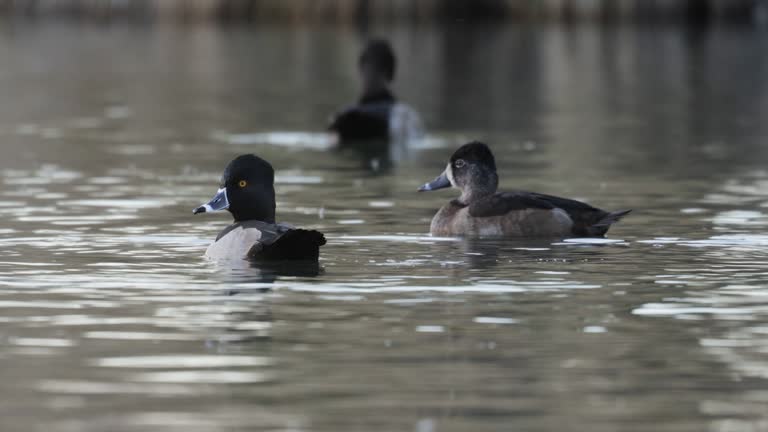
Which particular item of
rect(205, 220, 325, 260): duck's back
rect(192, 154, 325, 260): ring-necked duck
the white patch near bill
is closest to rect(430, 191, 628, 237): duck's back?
the white patch near bill

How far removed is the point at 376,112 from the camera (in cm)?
2425

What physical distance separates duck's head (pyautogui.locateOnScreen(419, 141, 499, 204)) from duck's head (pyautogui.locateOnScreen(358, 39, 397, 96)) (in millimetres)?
10252

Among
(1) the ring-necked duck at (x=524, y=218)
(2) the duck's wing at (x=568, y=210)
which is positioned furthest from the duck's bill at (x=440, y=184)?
(2) the duck's wing at (x=568, y=210)

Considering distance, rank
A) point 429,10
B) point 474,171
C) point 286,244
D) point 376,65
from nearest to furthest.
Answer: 1. point 286,244
2. point 474,171
3. point 376,65
4. point 429,10

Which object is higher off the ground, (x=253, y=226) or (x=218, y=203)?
(x=218, y=203)

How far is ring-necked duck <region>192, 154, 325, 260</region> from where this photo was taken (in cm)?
1210

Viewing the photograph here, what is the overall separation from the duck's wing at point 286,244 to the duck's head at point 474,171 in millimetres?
2620

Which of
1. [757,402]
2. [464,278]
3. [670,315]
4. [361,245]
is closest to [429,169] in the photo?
[361,245]

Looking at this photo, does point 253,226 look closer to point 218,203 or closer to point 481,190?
point 218,203

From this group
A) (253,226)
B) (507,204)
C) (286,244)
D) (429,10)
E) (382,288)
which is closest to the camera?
(382,288)

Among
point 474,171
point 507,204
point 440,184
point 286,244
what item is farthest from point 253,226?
point 440,184

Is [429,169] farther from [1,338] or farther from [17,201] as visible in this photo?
[1,338]

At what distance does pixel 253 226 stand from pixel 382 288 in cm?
153

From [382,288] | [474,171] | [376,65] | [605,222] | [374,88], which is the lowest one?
[382,288]
